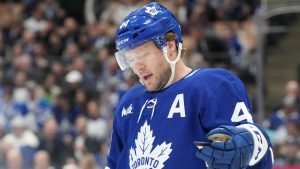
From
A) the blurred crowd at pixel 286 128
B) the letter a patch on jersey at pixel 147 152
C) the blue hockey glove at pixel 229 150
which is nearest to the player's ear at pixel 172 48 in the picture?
the letter a patch on jersey at pixel 147 152

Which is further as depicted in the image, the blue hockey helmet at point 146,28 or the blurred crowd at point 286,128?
the blurred crowd at point 286,128

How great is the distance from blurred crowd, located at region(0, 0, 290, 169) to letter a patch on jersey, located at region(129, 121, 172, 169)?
4.58m

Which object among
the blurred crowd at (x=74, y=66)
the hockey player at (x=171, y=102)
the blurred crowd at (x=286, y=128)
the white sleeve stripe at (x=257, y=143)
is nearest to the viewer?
the white sleeve stripe at (x=257, y=143)

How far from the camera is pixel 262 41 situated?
6.98 metres

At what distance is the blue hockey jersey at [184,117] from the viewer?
2301 mm

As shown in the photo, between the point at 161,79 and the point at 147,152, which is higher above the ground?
the point at 161,79

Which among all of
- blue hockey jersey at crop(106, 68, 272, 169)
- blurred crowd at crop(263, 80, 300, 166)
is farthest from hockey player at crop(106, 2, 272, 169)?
blurred crowd at crop(263, 80, 300, 166)

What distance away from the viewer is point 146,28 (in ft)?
7.74

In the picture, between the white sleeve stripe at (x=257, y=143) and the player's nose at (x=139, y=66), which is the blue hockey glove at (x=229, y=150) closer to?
the white sleeve stripe at (x=257, y=143)

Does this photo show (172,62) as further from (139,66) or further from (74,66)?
(74,66)

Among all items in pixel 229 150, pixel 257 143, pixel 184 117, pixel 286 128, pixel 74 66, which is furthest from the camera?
pixel 74 66

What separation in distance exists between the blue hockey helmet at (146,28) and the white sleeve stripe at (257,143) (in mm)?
417

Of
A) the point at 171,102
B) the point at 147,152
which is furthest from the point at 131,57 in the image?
the point at 147,152

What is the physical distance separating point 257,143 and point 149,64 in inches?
17.9
